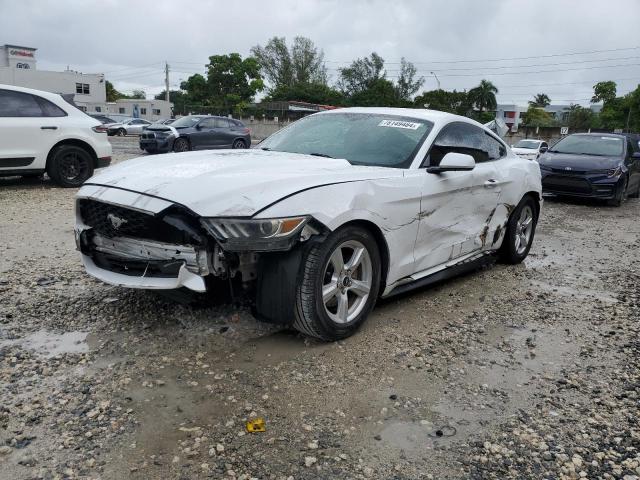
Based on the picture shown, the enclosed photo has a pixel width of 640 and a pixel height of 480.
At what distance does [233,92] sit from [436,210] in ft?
231

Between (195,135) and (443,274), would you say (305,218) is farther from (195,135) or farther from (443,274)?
(195,135)

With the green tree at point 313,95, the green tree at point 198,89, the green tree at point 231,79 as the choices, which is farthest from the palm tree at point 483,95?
the green tree at point 198,89

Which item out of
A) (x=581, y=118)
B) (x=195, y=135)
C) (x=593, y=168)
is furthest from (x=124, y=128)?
(x=581, y=118)

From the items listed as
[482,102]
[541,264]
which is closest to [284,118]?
[482,102]

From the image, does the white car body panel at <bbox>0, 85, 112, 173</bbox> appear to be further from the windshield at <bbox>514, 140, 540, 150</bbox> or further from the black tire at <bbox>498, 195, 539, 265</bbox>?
the windshield at <bbox>514, 140, 540, 150</bbox>

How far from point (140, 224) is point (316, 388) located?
4.69ft

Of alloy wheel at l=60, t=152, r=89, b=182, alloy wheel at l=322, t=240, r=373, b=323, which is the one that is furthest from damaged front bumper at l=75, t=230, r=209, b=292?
alloy wheel at l=60, t=152, r=89, b=182

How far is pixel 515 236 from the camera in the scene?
561 centimetres

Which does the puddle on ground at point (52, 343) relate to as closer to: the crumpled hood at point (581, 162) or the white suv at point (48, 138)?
the white suv at point (48, 138)

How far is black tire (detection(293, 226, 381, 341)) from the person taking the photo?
323 cm

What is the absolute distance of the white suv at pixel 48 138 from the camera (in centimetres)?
870

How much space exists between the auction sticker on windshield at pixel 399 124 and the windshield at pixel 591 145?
8448mm

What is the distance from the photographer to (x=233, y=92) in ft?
233

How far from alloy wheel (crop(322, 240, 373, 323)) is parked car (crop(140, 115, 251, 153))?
1629cm
